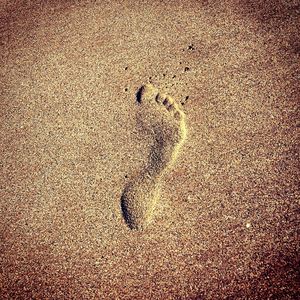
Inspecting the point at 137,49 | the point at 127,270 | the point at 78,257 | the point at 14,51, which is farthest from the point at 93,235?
the point at 14,51

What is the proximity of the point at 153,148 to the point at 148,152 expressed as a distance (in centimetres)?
5

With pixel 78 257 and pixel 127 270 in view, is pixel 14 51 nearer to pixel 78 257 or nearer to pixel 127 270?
pixel 78 257

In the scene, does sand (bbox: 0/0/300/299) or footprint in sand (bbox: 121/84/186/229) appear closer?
sand (bbox: 0/0/300/299)

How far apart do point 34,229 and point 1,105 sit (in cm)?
116

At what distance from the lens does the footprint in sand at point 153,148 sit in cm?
191

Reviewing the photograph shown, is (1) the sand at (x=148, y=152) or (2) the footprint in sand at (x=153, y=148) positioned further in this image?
(2) the footprint in sand at (x=153, y=148)

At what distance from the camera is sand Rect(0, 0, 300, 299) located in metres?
1.81

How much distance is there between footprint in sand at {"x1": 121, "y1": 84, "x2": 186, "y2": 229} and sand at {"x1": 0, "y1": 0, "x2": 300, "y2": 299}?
5 centimetres

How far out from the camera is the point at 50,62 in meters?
2.55

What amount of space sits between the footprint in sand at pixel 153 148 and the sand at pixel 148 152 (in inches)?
1.9

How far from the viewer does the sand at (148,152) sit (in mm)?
1808

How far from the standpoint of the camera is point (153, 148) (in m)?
2.07

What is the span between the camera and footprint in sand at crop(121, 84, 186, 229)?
75.2 inches

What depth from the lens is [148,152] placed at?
2.06 metres
